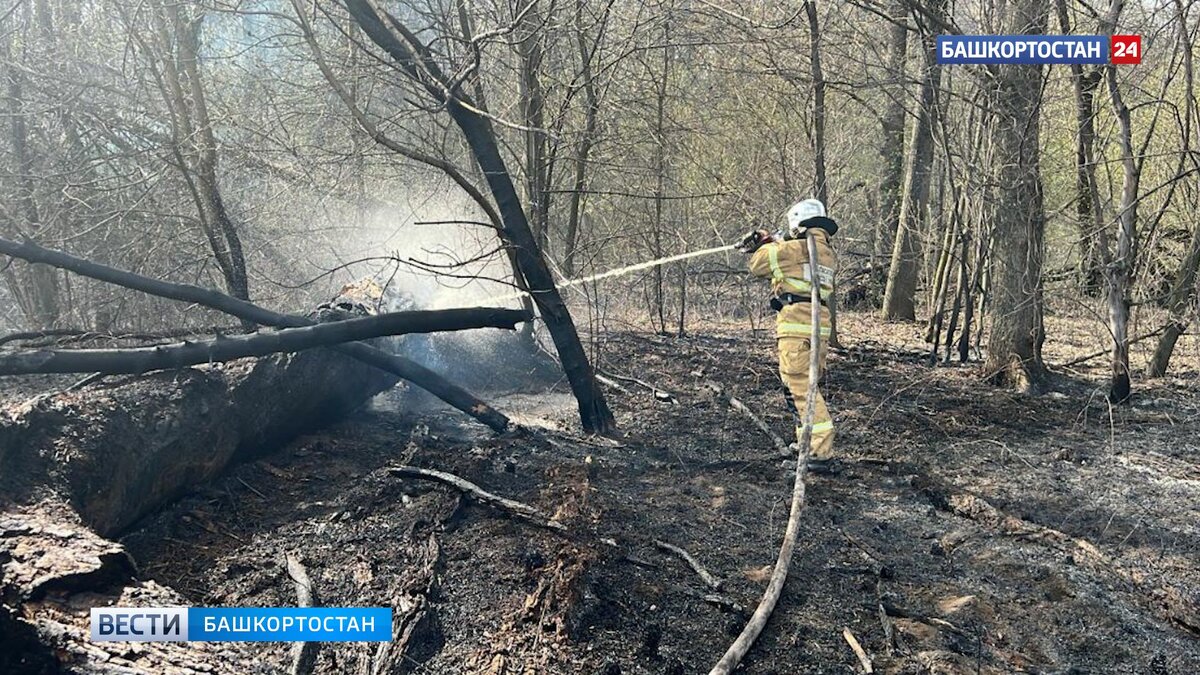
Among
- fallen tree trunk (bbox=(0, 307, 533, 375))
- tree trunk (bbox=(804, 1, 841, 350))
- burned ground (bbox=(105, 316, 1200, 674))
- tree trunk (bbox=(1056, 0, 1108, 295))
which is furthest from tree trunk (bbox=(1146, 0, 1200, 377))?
fallen tree trunk (bbox=(0, 307, 533, 375))

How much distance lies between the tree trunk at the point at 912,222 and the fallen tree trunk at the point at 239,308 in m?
5.06

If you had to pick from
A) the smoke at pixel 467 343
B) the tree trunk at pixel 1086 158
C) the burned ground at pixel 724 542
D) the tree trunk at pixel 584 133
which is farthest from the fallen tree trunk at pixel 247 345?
the tree trunk at pixel 1086 158

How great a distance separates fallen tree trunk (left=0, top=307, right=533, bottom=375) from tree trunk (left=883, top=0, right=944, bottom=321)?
505 centimetres

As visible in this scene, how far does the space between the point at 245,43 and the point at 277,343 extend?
3.24m

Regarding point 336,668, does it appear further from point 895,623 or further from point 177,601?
point 895,623

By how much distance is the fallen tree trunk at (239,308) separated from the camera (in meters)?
5.27

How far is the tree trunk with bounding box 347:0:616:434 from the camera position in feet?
17.6

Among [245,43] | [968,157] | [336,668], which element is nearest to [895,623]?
[336,668]

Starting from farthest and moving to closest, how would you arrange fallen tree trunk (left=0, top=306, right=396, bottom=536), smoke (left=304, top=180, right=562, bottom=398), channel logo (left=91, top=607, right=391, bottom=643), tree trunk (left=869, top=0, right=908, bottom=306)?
tree trunk (left=869, top=0, right=908, bottom=306), smoke (left=304, top=180, right=562, bottom=398), fallen tree trunk (left=0, top=306, right=396, bottom=536), channel logo (left=91, top=607, right=391, bottom=643)

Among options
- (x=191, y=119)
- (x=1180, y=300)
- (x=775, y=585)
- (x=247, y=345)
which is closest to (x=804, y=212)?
(x=775, y=585)

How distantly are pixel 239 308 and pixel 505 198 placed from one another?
2032 mm

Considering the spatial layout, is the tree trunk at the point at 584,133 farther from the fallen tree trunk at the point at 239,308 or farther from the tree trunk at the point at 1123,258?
the tree trunk at the point at 1123,258

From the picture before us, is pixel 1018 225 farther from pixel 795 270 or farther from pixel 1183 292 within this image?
pixel 795 270

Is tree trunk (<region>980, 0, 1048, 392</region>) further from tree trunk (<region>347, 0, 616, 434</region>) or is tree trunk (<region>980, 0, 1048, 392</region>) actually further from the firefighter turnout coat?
tree trunk (<region>347, 0, 616, 434</region>)
